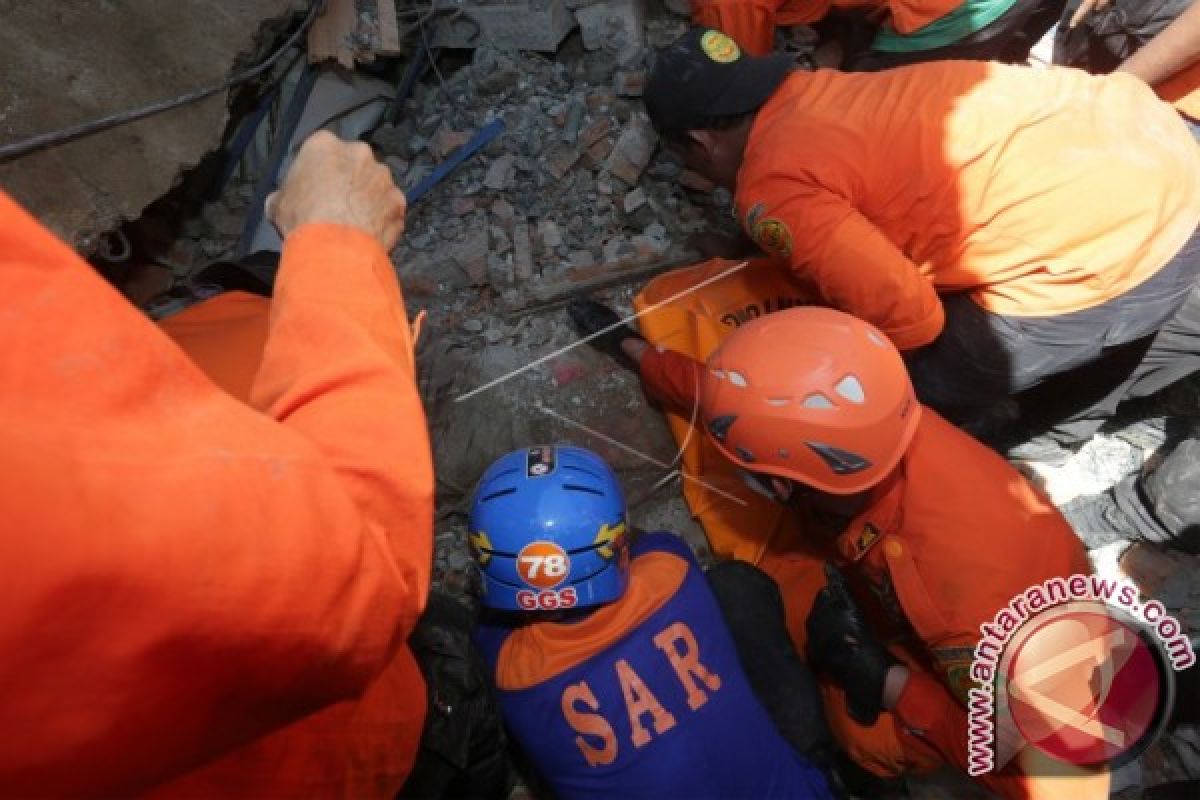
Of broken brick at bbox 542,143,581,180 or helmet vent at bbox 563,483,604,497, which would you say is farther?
broken brick at bbox 542,143,581,180

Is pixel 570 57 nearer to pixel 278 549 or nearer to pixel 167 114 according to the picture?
pixel 167 114

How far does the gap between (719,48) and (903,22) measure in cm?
144

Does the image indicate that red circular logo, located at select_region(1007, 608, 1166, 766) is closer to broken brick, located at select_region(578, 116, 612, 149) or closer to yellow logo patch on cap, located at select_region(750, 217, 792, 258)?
yellow logo patch on cap, located at select_region(750, 217, 792, 258)

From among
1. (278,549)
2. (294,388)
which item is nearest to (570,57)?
(294,388)

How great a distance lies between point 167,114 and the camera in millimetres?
2785

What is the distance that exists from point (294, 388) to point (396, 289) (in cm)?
34

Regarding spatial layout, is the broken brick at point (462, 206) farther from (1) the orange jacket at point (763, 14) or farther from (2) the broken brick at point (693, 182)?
(1) the orange jacket at point (763, 14)

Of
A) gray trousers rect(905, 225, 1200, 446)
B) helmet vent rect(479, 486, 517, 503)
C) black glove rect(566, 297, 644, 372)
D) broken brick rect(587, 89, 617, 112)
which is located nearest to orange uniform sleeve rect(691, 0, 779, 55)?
broken brick rect(587, 89, 617, 112)

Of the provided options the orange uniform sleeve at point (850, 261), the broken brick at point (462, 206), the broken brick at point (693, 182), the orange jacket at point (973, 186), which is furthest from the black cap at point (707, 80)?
the broken brick at point (462, 206)

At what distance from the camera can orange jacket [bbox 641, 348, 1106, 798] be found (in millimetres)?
2486

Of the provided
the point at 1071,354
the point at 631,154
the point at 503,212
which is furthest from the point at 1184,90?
the point at 503,212

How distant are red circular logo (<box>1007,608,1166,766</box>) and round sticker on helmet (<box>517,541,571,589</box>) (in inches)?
55.8

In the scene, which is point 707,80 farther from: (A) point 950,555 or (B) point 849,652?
(B) point 849,652

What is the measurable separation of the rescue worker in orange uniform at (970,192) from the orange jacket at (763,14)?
3.07 ft
